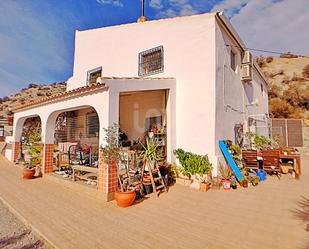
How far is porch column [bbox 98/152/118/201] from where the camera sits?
22.5 ft

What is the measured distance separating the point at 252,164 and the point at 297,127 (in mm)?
15523

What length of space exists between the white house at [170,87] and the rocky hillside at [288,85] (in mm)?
18533

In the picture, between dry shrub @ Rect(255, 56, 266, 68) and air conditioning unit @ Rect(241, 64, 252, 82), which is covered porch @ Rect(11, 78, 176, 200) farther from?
dry shrub @ Rect(255, 56, 266, 68)

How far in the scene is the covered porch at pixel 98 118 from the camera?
715 cm

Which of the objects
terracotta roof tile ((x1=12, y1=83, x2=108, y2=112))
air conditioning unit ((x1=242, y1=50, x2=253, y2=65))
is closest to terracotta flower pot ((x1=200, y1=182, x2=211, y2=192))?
terracotta roof tile ((x1=12, y1=83, x2=108, y2=112))

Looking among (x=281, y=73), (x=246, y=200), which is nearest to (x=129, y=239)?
(x=246, y=200)

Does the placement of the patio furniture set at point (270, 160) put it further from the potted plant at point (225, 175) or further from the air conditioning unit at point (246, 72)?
the air conditioning unit at point (246, 72)

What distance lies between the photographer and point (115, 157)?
6.85 m

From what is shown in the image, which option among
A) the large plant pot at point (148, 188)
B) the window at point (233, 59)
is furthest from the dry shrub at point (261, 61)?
the large plant pot at point (148, 188)

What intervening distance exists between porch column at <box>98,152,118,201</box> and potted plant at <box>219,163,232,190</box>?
14.8ft

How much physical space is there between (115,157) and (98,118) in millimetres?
4466

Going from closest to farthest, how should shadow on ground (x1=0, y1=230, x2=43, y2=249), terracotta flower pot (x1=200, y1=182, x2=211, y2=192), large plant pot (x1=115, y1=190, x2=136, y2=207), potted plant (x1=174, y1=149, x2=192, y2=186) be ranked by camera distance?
shadow on ground (x1=0, y1=230, x2=43, y2=249)
large plant pot (x1=115, y1=190, x2=136, y2=207)
terracotta flower pot (x1=200, y1=182, x2=211, y2=192)
potted plant (x1=174, y1=149, x2=192, y2=186)

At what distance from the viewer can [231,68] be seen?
1155 cm

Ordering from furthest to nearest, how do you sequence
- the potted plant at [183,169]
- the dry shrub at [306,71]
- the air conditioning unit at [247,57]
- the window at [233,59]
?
1. the dry shrub at [306,71]
2. the air conditioning unit at [247,57]
3. the window at [233,59]
4. the potted plant at [183,169]
